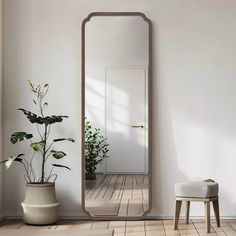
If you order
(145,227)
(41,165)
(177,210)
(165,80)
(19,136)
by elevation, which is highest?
(165,80)

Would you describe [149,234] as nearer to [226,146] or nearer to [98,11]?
Result: [226,146]

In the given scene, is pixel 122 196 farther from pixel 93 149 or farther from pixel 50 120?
pixel 50 120

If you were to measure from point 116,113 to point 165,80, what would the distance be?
0.59m

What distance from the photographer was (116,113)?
220 inches

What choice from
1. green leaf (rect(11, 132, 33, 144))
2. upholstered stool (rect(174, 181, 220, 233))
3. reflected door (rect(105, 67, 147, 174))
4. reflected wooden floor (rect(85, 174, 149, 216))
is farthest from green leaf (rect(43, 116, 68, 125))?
upholstered stool (rect(174, 181, 220, 233))

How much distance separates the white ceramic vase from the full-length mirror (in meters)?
0.43

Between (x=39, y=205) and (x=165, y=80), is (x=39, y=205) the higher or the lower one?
the lower one

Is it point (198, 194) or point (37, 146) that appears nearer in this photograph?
point (198, 194)

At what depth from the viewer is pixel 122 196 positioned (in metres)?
5.52

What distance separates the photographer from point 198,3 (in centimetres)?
554

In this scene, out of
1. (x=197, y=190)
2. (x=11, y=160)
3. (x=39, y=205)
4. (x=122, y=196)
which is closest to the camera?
(x=197, y=190)

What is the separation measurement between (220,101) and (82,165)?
1.52 metres

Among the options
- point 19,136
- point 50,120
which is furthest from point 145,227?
point 19,136

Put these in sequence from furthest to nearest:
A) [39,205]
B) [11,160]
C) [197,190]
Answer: [39,205] < [11,160] < [197,190]
